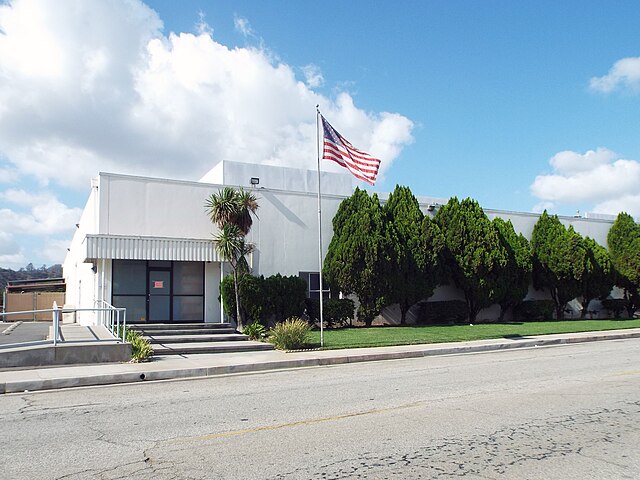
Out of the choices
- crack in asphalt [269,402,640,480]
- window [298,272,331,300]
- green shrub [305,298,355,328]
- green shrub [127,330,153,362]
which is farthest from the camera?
window [298,272,331,300]

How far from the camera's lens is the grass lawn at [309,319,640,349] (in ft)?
63.9

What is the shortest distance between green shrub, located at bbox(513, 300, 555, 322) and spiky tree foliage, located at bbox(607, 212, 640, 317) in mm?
5499

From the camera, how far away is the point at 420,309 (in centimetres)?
2623

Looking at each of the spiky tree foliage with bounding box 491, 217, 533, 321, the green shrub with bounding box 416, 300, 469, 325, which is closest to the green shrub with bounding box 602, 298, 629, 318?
the spiky tree foliage with bounding box 491, 217, 533, 321

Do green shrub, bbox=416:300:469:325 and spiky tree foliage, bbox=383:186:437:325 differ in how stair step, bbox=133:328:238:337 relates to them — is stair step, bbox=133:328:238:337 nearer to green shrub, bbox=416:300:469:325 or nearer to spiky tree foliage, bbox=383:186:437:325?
spiky tree foliage, bbox=383:186:437:325

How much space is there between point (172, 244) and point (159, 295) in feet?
7.61

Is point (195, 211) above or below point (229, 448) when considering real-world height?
above

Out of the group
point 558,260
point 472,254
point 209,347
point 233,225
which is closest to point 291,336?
point 209,347

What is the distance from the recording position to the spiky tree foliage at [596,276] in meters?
29.7

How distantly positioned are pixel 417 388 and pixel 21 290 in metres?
46.3

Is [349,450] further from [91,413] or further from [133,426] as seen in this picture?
[91,413]

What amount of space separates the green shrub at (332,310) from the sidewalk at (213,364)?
507cm

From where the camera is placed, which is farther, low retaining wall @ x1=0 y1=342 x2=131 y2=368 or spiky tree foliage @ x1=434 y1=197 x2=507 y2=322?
spiky tree foliage @ x1=434 y1=197 x2=507 y2=322

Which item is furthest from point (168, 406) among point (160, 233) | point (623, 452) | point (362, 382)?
point (160, 233)
